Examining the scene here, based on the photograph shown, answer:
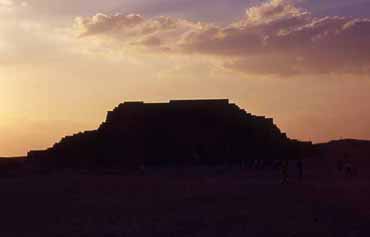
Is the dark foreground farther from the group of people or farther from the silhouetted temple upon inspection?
the silhouetted temple

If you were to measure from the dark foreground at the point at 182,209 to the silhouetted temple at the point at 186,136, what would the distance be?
52.3ft

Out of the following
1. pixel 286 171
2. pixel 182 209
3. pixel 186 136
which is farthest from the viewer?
pixel 186 136

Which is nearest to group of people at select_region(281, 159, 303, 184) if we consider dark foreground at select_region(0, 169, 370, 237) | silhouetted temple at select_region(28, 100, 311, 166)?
dark foreground at select_region(0, 169, 370, 237)

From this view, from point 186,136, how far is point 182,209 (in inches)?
1172

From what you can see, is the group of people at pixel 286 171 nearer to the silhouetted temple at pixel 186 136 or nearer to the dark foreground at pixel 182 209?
the dark foreground at pixel 182 209

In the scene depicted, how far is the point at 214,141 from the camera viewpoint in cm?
5734

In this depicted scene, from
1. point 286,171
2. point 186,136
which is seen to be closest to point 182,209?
→ point 286,171

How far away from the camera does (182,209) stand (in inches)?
1097

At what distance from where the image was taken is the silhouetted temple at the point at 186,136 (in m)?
57.2

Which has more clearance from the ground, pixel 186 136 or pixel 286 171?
pixel 186 136

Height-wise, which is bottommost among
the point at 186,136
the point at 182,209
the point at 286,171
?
the point at 182,209

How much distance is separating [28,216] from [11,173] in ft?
96.5

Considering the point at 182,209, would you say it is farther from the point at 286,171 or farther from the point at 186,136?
the point at 186,136

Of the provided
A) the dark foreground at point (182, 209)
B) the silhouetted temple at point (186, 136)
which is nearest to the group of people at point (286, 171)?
the dark foreground at point (182, 209)
